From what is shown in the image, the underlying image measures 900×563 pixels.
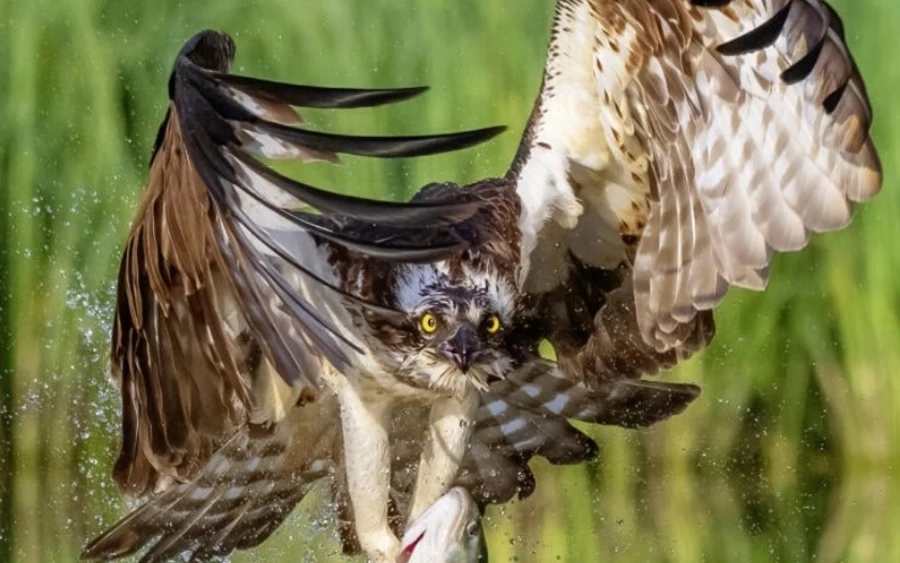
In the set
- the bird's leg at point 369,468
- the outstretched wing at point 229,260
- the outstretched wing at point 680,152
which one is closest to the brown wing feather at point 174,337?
the outstretched wing at point 229,260

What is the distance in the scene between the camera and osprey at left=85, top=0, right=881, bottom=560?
1.61 metres

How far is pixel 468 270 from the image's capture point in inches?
67.3

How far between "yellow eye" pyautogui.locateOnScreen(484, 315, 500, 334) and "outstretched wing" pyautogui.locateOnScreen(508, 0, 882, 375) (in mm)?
69

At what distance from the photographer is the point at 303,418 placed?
1853 millimetres

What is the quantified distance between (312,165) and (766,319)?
0.67m

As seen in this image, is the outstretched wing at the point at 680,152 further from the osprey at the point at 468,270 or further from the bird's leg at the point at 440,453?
the bird's leg at the point at 440,453

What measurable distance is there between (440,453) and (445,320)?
8.8 inches

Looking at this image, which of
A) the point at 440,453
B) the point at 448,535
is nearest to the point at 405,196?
the point at 440,453

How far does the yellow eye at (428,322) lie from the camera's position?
1.70 meters

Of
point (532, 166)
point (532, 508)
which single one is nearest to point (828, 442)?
point (532, 508)

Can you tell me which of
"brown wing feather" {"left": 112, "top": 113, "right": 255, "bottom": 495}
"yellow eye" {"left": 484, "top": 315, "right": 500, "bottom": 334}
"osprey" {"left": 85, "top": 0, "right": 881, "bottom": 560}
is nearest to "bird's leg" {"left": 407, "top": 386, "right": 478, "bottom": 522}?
"osprey" {"left": 85, "top": 0, "right": 881, "bottom": 560}

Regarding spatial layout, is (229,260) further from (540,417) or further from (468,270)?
(540,417)

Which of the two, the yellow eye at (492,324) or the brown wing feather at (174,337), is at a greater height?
the brown wing feather at (174,337)

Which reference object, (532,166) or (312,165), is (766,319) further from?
(312,165)
